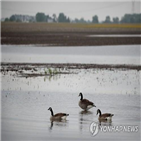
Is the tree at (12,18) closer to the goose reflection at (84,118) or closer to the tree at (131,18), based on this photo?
the tree at (131,18)

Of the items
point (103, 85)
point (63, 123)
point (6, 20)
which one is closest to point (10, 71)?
point (103, 85)

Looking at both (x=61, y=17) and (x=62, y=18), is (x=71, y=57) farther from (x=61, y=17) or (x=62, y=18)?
(x=61, y=17)

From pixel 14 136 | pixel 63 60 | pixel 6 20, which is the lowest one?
pixel 14 136

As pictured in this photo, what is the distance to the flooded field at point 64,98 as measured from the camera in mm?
11000

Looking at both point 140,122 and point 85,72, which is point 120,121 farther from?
point 85,72

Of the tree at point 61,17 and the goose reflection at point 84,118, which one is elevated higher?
the tree at point 61,17

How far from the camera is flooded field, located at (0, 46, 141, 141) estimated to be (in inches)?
433

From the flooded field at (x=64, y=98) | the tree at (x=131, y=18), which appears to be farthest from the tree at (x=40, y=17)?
the flooded field at (x=64, y=98)

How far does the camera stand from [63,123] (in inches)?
465

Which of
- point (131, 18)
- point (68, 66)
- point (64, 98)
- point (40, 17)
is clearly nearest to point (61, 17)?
point (40, 17)

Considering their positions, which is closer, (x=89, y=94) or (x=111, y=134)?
(x=111, y=134)

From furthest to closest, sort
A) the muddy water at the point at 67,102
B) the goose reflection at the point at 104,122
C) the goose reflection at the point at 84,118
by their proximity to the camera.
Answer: the goose reflection at the point at 104,122 < the goose reflection at the point at 84,118 < the muddy water at the point at 67,102

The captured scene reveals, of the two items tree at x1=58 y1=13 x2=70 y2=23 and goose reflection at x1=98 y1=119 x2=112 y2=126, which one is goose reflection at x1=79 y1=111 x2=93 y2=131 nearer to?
goose reflection at x1=98 y1=119 x2=112 y2=126

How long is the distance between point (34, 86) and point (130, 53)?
14.5 m
